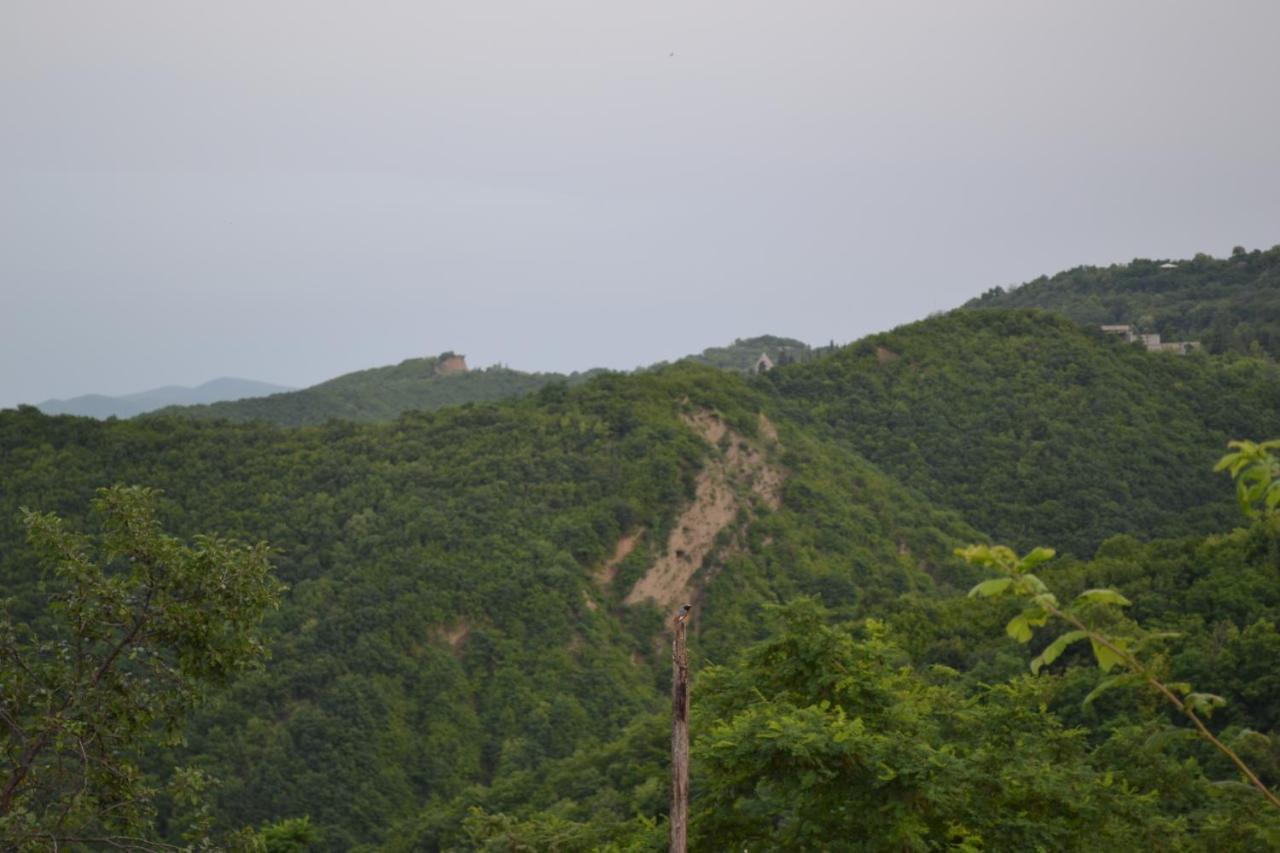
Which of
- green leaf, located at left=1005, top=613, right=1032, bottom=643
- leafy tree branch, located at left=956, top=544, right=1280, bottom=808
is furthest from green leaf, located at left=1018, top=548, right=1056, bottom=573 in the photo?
green leaf, located at left=1005, top=613, right=1032, bottom=643

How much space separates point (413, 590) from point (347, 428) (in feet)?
28.3

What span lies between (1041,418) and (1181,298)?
3387 centimetres

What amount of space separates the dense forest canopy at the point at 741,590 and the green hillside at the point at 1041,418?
0.13m

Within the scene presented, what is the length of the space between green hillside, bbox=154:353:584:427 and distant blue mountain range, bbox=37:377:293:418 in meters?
49.5

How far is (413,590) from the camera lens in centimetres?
2659

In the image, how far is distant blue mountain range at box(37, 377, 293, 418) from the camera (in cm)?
12569

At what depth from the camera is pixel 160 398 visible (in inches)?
6457

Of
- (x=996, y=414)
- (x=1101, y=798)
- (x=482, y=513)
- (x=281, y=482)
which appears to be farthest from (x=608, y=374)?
(x=1101, y=798)

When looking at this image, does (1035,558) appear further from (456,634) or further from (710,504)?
(710,504)

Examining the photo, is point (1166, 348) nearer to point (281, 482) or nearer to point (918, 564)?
point (918, 564)

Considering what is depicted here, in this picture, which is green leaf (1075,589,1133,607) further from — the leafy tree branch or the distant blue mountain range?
the distant blue mountain range

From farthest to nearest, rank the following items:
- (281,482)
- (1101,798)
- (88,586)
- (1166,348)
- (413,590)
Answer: (1166,348), (281,482), (413,590), (1101,798), (88,586)

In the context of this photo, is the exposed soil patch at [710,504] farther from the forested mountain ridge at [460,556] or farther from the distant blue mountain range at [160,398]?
the distant blue mountain range at [160,398]

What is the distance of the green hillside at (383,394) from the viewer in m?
57.8
